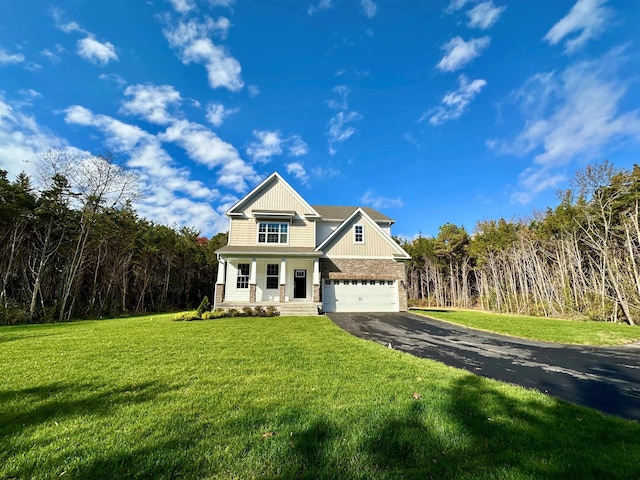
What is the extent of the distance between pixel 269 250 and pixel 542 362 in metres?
13.9

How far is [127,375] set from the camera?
493cm

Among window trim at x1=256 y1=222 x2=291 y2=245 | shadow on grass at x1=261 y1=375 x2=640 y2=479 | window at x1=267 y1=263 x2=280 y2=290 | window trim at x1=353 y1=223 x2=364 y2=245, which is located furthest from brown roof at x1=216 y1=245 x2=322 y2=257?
shadow on grass at x1=261 y1=375 x2=640 y2=479

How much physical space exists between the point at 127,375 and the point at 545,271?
26.1 m

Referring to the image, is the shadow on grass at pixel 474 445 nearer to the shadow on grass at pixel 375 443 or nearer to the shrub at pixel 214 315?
the shadow on grass at pixel 375 443

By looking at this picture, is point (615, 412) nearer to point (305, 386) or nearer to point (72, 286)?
point (305, 386)

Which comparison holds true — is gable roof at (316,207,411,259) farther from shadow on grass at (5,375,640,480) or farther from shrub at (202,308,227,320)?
shadow on grass at (5,375,640,480)

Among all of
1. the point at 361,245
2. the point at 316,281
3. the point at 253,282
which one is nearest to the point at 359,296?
the point at 316,281

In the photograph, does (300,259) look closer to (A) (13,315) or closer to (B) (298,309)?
(B) (298,309)

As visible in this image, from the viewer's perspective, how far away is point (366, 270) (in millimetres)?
17922

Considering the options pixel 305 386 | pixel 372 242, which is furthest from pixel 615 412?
pixel 372 242

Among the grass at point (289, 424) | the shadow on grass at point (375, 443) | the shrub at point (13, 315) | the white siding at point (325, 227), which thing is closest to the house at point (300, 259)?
the white siding at point (325, 227)

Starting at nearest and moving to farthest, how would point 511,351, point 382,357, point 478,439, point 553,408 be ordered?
point 478,439 < point 553,408 < point 382,357 < point 511,351

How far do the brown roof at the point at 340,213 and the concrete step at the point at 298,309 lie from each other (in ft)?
25.2

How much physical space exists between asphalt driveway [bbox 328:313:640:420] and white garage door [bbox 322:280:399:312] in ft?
20.4
